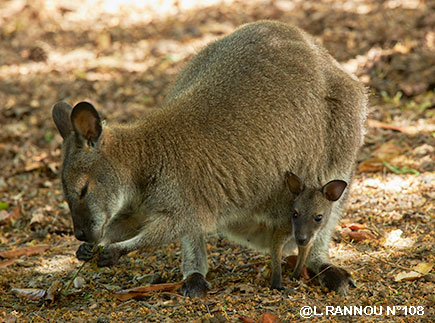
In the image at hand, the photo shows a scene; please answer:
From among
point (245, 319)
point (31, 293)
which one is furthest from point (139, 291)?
point (245, 319)

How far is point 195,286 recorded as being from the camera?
4.15m

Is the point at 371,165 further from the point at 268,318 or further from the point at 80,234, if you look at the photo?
the point at 80,234

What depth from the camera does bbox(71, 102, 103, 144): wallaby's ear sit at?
3.71 metres

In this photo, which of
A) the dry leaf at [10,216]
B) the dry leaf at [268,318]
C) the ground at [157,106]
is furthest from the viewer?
the dry leaf at [10,216]

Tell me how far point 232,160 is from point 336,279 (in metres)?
1.07

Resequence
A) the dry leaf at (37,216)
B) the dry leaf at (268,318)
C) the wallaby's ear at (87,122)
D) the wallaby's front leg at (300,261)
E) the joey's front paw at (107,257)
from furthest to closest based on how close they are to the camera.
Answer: the dry leaf at (37,216)
the wallaby's front leg at (300,261)
the joey's front paw at (107,257)
the wallaby's ear at (87,122)
the dry leaf at (268,318)

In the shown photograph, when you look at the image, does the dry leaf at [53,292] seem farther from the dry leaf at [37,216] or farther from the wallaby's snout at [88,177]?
the dry leaf at [37,216]

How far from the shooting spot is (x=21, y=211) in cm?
579

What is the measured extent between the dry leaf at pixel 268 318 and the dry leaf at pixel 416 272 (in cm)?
101

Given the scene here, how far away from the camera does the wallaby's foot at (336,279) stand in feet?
13.4

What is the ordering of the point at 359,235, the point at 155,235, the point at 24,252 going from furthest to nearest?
the point at 24,252 → the point at 359,235 → the point at 155,235

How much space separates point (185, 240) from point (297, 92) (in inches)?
52.2

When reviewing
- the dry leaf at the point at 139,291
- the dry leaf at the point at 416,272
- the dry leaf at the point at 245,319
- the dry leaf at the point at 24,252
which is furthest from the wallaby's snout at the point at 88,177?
the dry leaf at the point at 416,272

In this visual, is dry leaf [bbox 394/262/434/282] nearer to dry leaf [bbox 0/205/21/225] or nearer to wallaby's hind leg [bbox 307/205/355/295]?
wallaby's hind leg [bbox 307/205/355/295]
